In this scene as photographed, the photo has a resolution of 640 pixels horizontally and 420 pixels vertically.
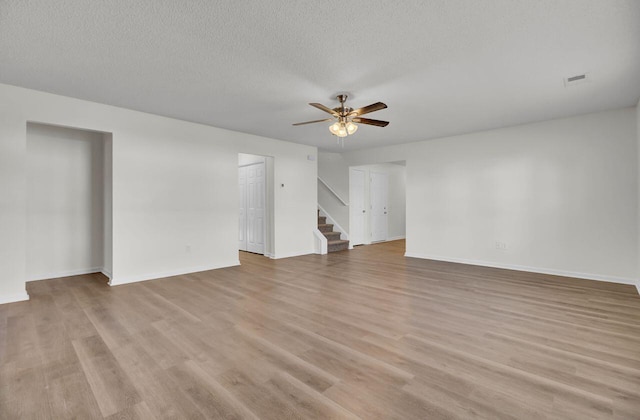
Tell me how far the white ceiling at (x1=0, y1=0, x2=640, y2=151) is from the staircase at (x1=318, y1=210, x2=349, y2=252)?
375 cm

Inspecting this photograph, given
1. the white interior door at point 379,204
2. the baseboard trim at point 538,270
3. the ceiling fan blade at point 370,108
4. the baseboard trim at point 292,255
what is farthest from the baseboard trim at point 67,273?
the white interior door at point 379,204

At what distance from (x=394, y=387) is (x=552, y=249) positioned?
175 inches

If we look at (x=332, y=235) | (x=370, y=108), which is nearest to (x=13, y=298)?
(x=370, y=108)

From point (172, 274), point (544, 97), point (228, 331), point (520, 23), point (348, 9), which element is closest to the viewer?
point (348, 9)

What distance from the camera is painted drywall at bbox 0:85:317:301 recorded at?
3488mm

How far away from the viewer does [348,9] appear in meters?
2.09

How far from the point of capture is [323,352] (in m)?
2.27

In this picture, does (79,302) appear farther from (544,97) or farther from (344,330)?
(544,97)

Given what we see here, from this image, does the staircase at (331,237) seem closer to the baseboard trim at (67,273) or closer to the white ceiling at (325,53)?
the white ceiling at (325,53)

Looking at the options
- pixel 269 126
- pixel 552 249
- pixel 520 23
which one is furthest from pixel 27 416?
pixel 552 249

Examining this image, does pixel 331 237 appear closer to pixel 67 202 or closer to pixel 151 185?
pixel 151 185

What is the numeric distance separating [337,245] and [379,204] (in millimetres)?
2481

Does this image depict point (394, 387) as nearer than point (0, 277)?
Yes

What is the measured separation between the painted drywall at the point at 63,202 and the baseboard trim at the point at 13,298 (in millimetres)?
1243
